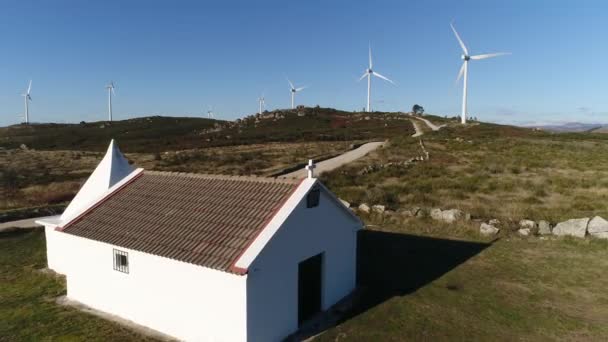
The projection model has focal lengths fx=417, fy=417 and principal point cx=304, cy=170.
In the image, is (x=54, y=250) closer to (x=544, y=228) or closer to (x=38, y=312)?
(x=38, y=312)

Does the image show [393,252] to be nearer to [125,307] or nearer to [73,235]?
[125,307]

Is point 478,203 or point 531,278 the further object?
point 478,203

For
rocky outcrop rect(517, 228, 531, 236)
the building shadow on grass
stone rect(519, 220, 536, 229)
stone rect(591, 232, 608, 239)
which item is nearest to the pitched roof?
the building shadow on grass

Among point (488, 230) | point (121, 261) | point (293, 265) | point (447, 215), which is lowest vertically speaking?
point (488, 230)

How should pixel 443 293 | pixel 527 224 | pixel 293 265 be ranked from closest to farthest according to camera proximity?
pixel 293 265 < pixel 443 293 < pixel 527 224

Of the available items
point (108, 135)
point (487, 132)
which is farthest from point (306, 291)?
point (108, 135)

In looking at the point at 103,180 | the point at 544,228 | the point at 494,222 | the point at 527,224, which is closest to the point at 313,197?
the point at 103,180

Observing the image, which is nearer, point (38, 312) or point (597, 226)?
point (38, 312)

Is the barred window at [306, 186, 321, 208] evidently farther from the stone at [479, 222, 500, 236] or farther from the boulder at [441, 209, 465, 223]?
the boulder at [441, 209, 465, 223]
